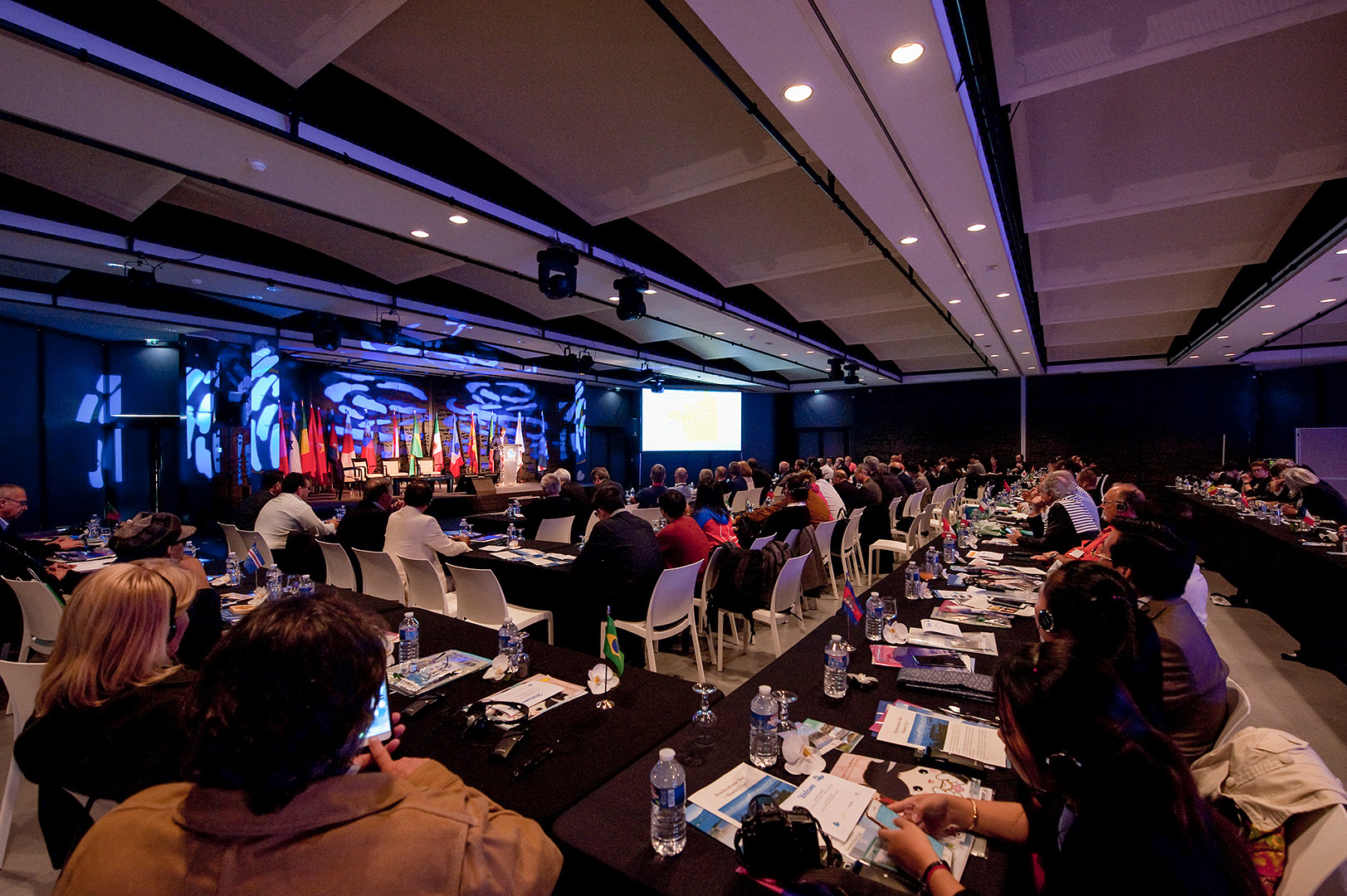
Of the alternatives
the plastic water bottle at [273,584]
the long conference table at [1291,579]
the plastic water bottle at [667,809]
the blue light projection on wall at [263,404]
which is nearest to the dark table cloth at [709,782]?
the plastic water bottle at [667,809]

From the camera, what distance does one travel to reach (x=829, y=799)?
137 centimetres

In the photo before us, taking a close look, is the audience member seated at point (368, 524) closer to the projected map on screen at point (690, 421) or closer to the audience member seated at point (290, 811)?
the audience member seated at point (290, 811)

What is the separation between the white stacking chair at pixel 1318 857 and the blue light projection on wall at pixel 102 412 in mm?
11458

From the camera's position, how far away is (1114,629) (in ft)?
5.22

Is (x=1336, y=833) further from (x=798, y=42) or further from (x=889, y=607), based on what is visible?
(x=798, y=42)

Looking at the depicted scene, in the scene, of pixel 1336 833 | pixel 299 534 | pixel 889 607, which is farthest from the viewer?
pixel 299 534

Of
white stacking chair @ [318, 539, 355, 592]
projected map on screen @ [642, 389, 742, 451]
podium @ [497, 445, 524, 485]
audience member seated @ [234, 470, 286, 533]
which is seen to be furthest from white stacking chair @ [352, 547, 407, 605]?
projected map on screen @ [642, 389, 742, 451]

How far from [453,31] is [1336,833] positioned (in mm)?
4275

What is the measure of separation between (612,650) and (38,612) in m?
3.91

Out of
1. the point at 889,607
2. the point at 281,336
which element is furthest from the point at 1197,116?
Result: the point at 281,336

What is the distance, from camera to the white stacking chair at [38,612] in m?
3.34

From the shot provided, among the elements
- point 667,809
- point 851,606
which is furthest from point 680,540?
point 667,809

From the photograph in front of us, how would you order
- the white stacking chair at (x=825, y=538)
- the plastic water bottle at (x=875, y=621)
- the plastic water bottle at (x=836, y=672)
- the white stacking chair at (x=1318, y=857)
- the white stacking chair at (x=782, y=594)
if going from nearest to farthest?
the white stacking chair at (x=1318, y=857), the plastic water bottle at (x=836, y=672), the plastic water bottle at (x=875, y=621), the white stacking chair at (x=782, y=594), the white stacking chair at (x=825, y=538)

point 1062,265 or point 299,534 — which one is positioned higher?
point 1062,265
